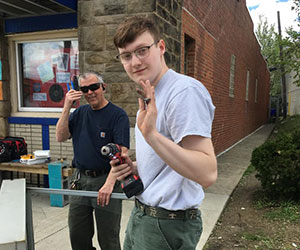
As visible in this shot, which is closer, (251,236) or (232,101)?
(251,236)

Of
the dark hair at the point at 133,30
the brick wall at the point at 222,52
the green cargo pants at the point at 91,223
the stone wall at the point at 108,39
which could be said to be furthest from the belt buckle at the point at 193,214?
the brick wall at the point at 222,52

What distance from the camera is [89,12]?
14.0ft

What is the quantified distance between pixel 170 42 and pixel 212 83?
10.5ft

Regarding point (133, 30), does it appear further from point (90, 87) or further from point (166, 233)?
point (90, 87)

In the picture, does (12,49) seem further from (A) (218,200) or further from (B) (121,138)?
(A) (218,200)

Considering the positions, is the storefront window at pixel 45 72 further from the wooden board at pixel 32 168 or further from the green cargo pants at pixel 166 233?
the green cargo pants at pixel 166 233

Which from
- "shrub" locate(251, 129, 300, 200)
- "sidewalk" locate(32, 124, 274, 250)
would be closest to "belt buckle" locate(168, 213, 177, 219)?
A: "sidewalk" locate(32, 124, 274, 250)

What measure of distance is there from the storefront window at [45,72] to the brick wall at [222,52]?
2.26m

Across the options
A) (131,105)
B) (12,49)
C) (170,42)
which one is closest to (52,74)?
(12,49)

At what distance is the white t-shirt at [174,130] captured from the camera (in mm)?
1079

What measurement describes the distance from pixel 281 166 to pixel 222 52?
17.1ft

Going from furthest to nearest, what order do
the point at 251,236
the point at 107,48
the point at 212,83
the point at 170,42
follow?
1. the point at 212,83
2. the point at 170,42
3. the point at 107,48
4. the point at 251,236

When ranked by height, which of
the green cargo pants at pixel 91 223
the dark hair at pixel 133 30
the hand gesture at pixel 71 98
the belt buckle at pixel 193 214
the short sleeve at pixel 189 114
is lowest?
the green cargo pants at pixel 91 223

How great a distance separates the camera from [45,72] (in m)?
5.33
